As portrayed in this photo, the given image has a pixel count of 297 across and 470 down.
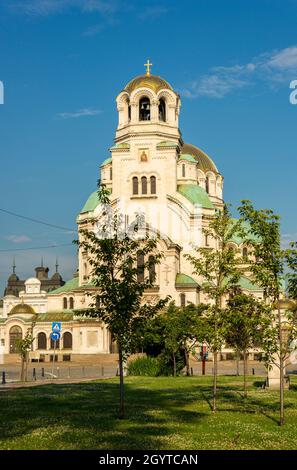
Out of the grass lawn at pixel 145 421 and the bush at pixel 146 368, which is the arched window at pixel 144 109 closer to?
the bush at pixel 146 368

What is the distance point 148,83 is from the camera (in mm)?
80500

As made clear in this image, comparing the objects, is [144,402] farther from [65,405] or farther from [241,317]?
[241,317]

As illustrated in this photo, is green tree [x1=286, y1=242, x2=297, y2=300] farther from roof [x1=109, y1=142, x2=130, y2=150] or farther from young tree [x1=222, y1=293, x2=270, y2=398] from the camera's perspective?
roof [x1=109, y1=142, x2=130, y2=150]

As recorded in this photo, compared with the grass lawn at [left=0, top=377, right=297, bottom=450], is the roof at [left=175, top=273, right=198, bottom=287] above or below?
above

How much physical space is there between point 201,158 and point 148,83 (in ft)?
67.4

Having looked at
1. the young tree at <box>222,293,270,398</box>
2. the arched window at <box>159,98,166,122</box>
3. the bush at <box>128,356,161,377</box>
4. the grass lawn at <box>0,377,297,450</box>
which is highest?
the arched window at <box>159,98,166,122</box>

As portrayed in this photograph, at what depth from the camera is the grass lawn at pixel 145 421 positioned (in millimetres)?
17031

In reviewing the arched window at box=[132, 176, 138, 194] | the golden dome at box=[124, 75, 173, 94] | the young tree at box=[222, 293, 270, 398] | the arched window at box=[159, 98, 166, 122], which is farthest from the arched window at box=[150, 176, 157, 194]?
the young tree at box=[222, 293, 270, 398]

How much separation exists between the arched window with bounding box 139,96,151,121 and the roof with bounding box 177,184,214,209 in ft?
29.4

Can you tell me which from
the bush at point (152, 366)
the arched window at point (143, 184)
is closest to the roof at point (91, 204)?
the arched window at point (143, 184)

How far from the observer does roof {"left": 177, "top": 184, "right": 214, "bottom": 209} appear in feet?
267

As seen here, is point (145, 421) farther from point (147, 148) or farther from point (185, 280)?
point (147, 148)

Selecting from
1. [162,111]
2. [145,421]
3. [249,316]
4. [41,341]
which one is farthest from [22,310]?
[145,421]

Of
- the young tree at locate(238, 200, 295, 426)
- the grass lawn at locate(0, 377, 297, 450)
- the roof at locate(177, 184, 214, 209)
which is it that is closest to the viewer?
the grass lawn at locate(0, 377, 297, 450)
